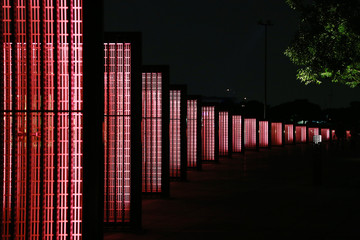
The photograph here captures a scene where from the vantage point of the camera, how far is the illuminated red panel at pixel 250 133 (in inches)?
1716

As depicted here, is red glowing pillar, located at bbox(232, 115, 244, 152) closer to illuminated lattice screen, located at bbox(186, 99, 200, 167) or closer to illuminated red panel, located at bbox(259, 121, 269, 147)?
illuminated red panel, located at bbox(259, 121, 269, 147)

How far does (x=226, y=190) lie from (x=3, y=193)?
1029cm

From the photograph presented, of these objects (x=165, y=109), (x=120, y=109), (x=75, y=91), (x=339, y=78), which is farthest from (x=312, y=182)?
(x=75, y=91)

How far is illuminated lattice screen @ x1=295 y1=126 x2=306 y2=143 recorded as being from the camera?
65.1m

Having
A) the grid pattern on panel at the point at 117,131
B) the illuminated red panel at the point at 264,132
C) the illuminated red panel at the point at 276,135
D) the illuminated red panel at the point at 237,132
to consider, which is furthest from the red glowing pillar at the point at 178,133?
the illuminated red panel at the point at 276,135

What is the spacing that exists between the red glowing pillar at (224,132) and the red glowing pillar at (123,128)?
22443mm

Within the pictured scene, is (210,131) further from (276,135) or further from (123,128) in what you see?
(276,135)

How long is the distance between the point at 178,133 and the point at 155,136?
4.24 meters

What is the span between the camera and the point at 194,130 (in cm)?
2288

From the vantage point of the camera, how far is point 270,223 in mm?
10867

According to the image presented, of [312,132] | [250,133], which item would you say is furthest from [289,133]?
[250,133]

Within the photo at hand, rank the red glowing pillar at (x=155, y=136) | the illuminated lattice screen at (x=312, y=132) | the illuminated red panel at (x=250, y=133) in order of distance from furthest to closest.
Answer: the illuminated lattice screen at (x=312, y=132) < the illuminated red panel at (x=250, y=133) < the red glowing pillar at (x=155, y=136)

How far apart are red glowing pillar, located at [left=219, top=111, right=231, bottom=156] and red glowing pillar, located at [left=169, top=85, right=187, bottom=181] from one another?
13.6 meters

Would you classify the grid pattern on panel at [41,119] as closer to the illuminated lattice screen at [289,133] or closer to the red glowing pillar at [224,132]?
the red glowing pillar at [224,132]
